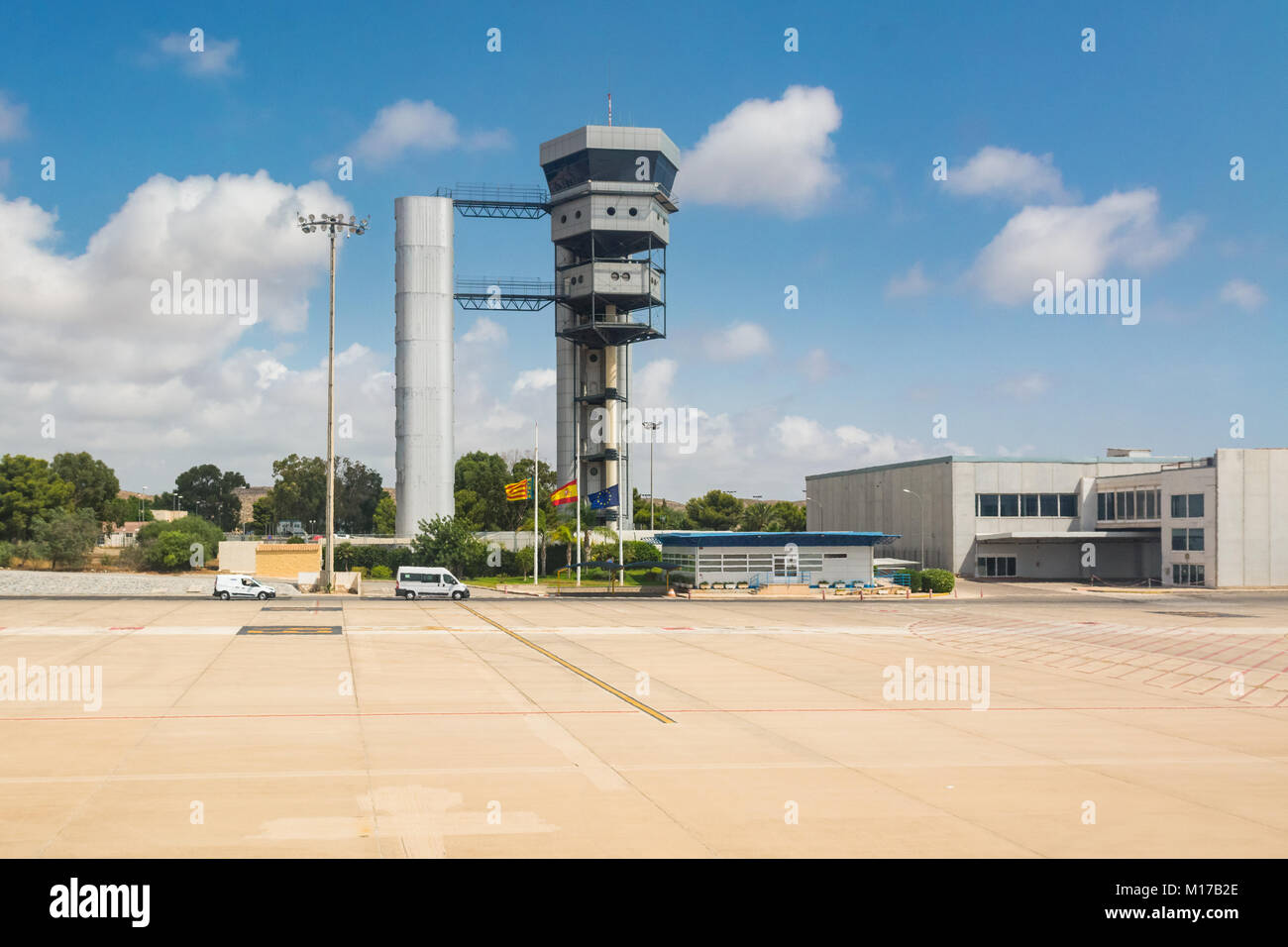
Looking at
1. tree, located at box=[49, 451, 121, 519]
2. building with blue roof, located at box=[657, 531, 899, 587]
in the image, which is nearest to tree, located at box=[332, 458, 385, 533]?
tree, located at box=[49, 451, 121, 519]

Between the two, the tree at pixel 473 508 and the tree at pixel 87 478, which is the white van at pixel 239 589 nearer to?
the tree at pixel 473 508

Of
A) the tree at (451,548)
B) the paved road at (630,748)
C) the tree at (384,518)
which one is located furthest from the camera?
the tree at (384,518)

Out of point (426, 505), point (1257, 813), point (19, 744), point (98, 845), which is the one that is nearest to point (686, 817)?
point (98, 845)

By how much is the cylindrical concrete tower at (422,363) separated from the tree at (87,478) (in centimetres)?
6987

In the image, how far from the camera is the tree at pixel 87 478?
458 feet

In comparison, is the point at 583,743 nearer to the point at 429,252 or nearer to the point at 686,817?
the point at 686,817

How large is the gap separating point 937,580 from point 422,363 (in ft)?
179

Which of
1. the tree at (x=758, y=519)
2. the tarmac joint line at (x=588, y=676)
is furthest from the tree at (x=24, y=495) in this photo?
the tarmac joint line at (x=588, y=676)

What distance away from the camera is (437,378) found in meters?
96.4

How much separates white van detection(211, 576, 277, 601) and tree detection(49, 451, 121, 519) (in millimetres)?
97143

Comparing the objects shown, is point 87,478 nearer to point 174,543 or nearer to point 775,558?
point 174,543

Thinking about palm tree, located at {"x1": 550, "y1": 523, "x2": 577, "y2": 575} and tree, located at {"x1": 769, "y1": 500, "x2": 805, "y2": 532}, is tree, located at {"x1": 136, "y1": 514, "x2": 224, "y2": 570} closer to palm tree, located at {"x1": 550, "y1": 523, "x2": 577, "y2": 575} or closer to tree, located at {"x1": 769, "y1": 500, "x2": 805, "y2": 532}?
palm tree, located at {"x1": 550, "y1": 523, "x2": 577, "y2": 575}

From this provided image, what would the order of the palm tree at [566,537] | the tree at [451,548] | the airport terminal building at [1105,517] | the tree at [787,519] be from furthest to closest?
1. the tree at [787,519]
2. the palm tree at [566,537]
3. the tree at [451,548]
4. the airport terminal building at [1105,517]
